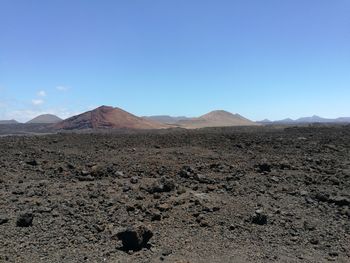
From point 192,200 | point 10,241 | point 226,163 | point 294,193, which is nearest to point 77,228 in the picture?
point 10,241

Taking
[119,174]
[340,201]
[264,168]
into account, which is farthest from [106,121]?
[340,201]

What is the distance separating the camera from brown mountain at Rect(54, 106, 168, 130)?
46.3 metres

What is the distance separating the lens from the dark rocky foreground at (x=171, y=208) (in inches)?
238

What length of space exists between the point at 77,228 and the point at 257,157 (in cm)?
722

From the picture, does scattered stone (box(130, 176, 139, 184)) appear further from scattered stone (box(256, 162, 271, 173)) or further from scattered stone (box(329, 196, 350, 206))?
scattered stone (box(329, 196, 350, 206))

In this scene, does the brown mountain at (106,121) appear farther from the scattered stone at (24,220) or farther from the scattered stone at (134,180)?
the scattered stone at (24,220)

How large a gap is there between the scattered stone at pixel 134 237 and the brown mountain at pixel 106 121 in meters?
39.0

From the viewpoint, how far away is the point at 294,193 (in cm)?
873

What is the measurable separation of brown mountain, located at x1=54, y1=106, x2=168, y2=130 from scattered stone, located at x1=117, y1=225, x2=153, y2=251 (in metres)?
39.0

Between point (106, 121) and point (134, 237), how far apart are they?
137 ft

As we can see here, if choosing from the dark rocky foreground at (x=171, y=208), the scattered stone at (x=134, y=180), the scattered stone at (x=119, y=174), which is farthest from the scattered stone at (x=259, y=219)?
the scattered stone at (x=119, y=174)

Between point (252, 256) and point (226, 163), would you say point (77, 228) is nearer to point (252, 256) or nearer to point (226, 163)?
point (252, 256)

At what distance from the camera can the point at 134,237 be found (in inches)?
239

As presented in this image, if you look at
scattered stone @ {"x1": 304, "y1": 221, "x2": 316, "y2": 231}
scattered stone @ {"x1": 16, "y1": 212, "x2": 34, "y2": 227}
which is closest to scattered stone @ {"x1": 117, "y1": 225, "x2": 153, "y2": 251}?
scattered stone @ {"x1": 16, "y1": 212, "x2": 34, "y2": 227}
